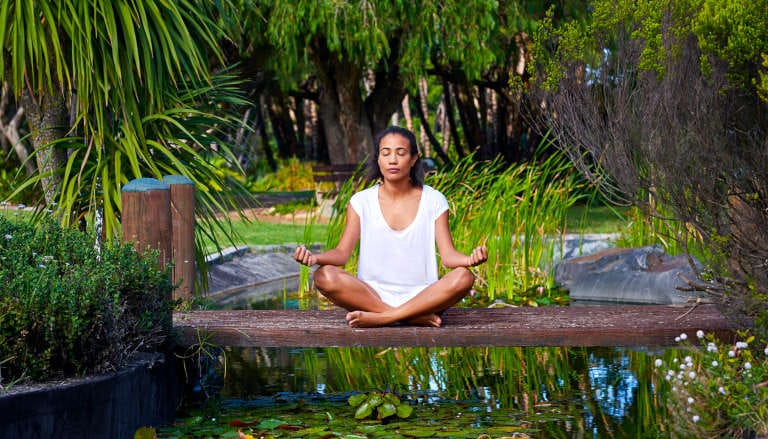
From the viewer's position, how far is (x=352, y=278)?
5.54 metres

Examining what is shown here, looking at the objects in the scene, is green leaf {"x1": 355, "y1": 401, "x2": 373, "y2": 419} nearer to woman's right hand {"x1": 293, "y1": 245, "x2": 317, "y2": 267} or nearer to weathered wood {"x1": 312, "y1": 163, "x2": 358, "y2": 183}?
woman's right hand {"x1": 293, "y1": 245, "x2": 317, "y2": 267}

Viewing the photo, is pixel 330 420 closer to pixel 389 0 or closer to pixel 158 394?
pixel 158 394

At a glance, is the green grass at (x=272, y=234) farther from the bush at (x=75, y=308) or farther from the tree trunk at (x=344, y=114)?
the bush at (x=75, y=308)

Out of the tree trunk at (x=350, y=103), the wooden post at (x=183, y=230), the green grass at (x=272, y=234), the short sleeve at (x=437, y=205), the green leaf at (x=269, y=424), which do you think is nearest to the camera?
the green leaf at (x=269, y=424)

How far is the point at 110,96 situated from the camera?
8.02 m

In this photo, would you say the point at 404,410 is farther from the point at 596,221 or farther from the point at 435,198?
the point at 596,221

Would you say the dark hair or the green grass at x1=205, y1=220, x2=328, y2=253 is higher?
the dark hair

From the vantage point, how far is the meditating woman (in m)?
5.54

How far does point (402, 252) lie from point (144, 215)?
1440 mm

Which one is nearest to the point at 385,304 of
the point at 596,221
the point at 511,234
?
the point at 511,234

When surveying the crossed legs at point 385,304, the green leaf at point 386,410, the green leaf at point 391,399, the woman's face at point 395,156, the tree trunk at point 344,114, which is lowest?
the green leaf at point 386,410

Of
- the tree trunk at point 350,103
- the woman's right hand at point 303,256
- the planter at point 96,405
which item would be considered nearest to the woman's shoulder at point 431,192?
the woman's right hand at point 303,256

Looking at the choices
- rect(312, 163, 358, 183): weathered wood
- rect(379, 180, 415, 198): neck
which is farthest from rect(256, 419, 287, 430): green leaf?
rect(312, 163, 358, 183): weathered wood

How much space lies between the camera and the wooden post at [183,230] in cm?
668
